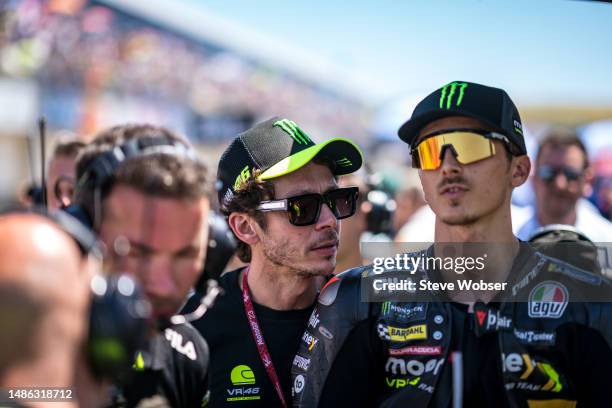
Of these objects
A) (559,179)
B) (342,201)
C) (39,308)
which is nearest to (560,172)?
(559,179)

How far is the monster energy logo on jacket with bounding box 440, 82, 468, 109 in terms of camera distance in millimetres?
2600

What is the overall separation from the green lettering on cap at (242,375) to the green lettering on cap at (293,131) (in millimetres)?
934

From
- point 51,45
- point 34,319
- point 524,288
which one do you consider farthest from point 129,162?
point 51,45

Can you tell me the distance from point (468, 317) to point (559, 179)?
2.52 meters

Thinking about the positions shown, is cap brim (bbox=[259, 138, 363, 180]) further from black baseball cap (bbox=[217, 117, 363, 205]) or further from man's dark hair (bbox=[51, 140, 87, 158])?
man's dark hair (bbox=[51, 140, 87, 158])

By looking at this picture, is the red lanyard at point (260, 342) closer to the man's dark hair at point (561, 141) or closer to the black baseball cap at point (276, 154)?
the black baseball cap at point (276, 154)

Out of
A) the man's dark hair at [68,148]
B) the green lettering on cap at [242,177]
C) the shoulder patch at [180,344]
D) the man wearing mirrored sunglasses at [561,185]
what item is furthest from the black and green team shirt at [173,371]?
the man wearing mirrored sunglasses at [561,185]

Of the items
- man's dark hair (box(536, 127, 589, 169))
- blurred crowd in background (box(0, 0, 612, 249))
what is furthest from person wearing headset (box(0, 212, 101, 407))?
blurred crowd in background (box(0, 0, 612, 249))

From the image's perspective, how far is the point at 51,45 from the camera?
81.9 ft

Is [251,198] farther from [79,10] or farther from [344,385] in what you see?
[79,10]

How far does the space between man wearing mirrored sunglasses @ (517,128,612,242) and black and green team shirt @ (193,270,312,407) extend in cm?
232

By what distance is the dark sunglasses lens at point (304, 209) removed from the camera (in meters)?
2.89

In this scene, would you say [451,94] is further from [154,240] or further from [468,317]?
[154,240]

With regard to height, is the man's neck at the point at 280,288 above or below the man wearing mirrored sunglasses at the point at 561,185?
below
